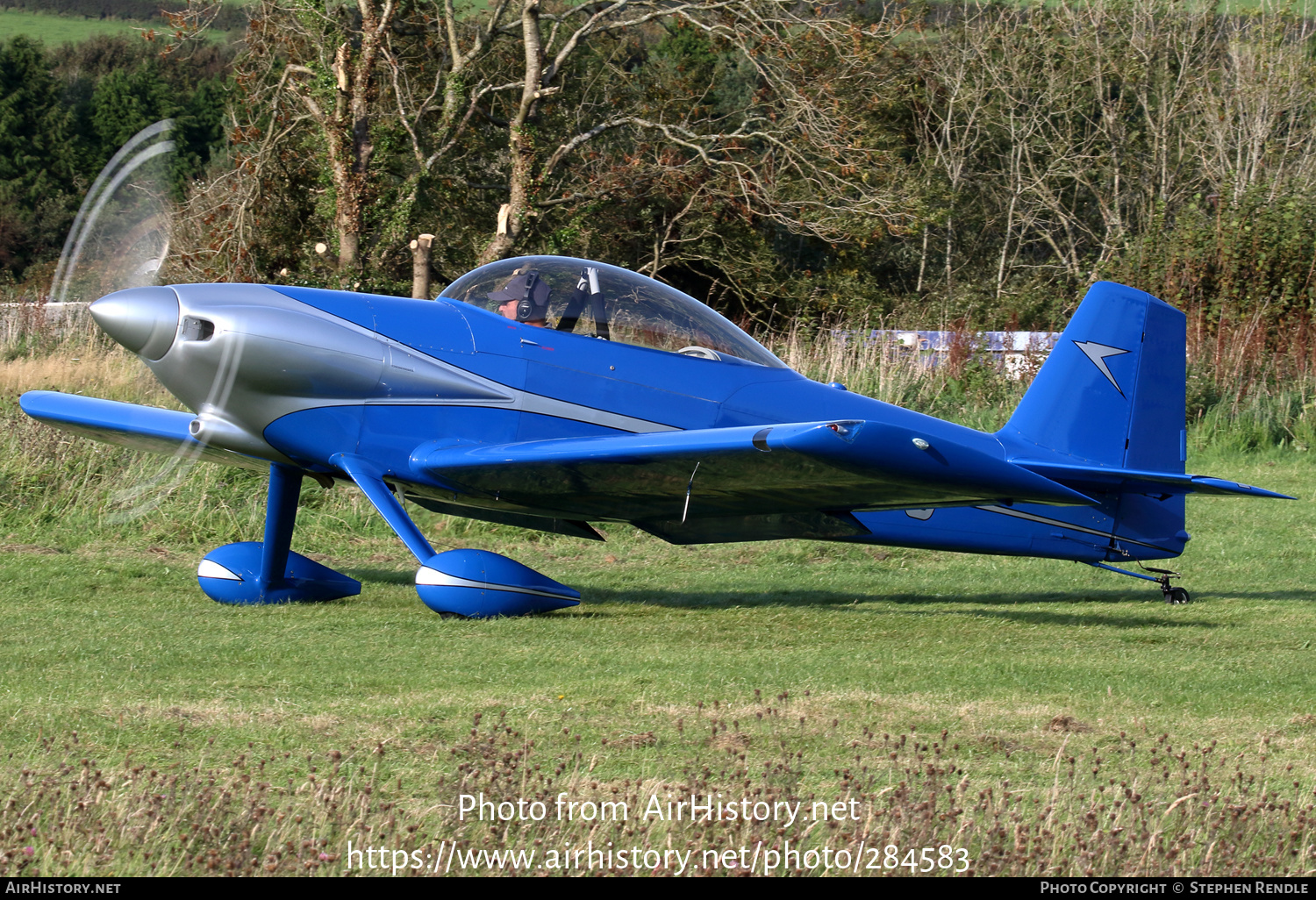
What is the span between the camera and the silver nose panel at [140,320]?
6.01m

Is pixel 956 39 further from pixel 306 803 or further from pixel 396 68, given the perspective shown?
pixel 306 803

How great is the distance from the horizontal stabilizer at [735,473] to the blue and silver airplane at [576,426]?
2 cm

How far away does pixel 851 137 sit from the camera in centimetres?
1936

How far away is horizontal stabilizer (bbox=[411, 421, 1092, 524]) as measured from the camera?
5090mm

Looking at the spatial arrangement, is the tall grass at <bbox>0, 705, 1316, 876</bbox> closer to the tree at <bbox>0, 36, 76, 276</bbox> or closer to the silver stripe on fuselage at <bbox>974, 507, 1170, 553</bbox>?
the silver stripe on fuselage at <bbox>974, 507, 1170, 553</bbox>

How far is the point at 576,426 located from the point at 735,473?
124cm

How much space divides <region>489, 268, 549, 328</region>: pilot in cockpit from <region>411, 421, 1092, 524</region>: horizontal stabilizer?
0.75 m

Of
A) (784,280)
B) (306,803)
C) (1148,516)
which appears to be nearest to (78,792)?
(306,803)

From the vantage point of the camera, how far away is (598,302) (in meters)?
6.74

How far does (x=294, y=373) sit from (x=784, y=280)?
1774cm

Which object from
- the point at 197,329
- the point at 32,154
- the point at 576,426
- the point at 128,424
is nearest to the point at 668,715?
A: the point at 576,426

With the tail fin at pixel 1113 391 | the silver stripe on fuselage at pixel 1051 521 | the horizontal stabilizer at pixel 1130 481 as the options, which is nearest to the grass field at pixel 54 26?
the tail fin at pixel 1113 391

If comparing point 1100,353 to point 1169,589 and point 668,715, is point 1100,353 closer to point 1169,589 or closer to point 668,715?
point 1169,589
